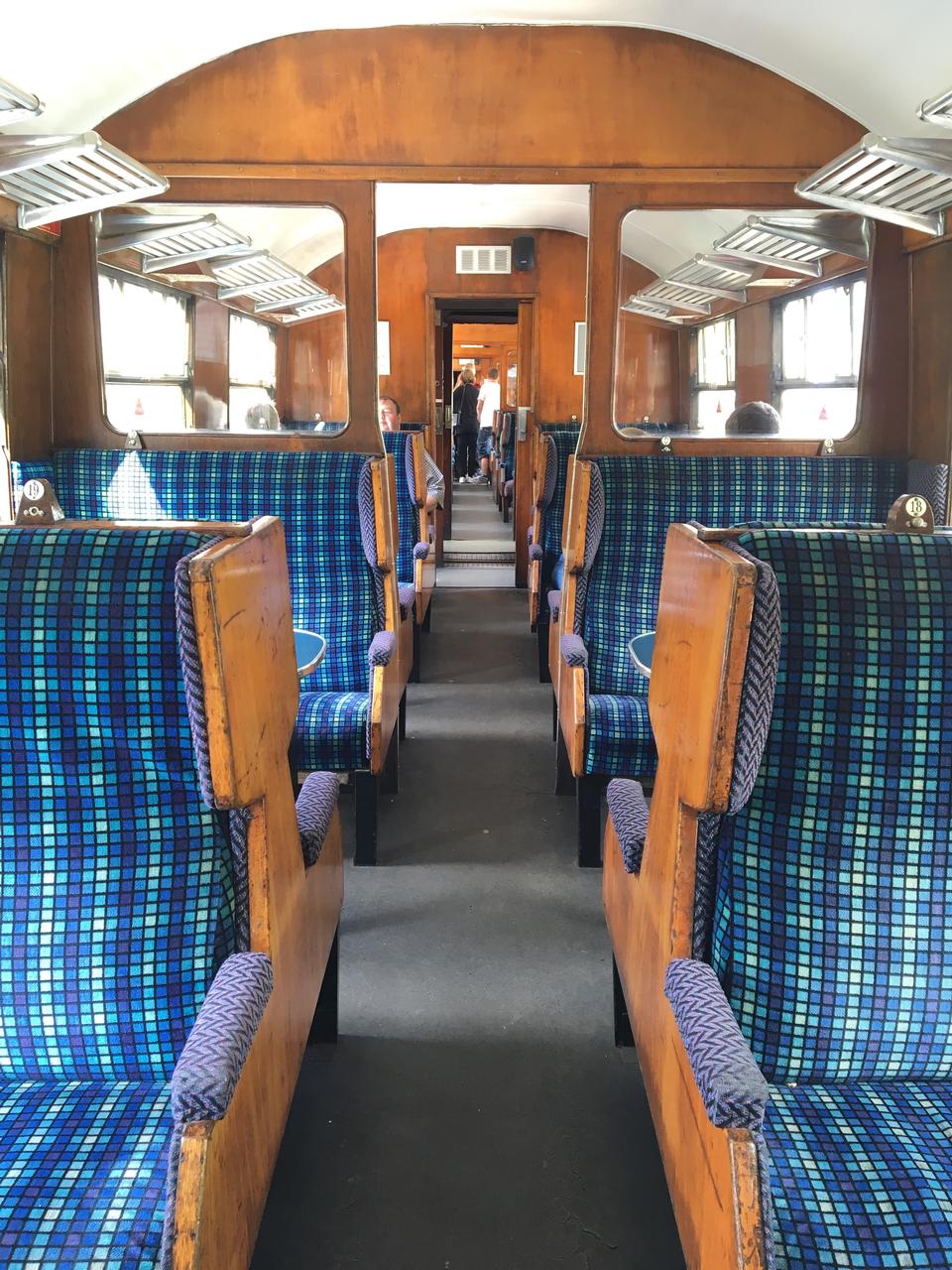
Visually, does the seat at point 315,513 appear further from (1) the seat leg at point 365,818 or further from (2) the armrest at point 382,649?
(1) the seat leg at point 365,818

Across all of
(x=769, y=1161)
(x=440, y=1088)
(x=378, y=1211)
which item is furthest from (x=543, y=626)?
(x=769, y=1161)

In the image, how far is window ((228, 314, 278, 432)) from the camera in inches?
146

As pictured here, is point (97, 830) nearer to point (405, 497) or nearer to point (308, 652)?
point (308, 652)

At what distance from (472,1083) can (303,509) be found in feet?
6.15

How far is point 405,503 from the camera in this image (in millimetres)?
4621

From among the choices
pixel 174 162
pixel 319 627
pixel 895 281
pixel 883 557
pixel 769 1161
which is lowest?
pixel 769 1161

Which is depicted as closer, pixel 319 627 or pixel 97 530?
pixel 97 530

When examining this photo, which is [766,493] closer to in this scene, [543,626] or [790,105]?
[790,105]

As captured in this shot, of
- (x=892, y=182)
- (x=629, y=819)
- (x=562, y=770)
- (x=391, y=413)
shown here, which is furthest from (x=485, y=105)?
(x=391, y=413)

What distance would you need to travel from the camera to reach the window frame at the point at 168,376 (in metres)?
3.50

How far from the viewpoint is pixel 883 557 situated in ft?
4.20

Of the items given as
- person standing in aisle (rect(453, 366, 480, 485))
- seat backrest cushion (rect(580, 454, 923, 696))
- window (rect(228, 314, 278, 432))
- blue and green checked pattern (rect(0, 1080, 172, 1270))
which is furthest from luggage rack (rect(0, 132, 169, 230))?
person standing in aisle (rect(453, 366, 480, 485))

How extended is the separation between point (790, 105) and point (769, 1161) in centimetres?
345

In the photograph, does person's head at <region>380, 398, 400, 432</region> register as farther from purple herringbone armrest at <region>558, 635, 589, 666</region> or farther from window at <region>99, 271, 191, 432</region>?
purple herringbone armrest at <region>558, 635, 589, 666</region>
